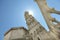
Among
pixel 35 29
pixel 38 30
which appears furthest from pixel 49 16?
pixel 35 29

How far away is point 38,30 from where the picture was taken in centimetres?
2539

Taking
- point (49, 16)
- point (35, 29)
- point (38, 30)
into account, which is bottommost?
point (38, 30)

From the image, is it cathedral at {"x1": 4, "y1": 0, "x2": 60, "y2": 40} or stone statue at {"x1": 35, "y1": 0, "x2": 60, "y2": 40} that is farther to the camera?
cathedral at {"x1": 4, "y1": 0, "x2": 60, "y2": 40}

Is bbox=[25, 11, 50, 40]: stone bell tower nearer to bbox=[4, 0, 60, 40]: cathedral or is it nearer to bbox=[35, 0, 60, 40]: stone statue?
bbox=[4, 0, 60, 40]: cathedral

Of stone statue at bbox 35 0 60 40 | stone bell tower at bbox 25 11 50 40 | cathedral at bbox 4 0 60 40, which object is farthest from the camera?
stone bell tower at bbox 25 11 50 40

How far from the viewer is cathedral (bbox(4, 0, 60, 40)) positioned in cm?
2243

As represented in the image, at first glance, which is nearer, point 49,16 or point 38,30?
point 49,16

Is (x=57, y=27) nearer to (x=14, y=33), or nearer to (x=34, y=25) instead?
(x=34, y=25)

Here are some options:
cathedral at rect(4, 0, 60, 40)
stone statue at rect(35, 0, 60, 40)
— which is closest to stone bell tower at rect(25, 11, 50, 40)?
cathedral at rect(4, 0, 60, 40)

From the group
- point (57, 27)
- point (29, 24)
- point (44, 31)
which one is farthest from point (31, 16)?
point (57, 27)

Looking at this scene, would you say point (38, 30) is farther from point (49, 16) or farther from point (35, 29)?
point (49, 16)

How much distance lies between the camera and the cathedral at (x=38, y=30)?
73.6 feet

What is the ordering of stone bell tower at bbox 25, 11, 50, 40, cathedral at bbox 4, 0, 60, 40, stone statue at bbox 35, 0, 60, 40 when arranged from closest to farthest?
stone statue at bbox 35, 0, 60, 40 < cathedral at bbox 4, 0, 60, 40 < stone bell tower at bbox 25, 11, 50, 40

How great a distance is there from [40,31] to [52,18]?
9.55ft
